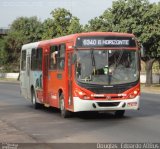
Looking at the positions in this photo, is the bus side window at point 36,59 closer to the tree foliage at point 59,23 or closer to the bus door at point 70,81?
the bus door at point 70,81

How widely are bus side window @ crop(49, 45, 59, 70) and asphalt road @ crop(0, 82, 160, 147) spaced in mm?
1834

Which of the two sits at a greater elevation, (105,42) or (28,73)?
(105,42)

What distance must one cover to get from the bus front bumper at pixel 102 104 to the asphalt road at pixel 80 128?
422 millimetres

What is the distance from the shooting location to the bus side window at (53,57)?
2050 centimetres

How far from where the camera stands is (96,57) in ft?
59.6

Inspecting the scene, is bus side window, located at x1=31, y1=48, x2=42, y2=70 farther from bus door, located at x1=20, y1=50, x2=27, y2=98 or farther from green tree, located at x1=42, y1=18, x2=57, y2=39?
green tree, located at x1=42, y1=18, x2=57, y2=39

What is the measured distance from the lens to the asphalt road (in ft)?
43.7

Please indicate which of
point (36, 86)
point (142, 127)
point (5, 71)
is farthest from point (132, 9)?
point (5, 71)

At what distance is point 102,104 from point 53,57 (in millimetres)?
3634

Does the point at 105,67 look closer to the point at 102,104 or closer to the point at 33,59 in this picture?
the point at 102,104

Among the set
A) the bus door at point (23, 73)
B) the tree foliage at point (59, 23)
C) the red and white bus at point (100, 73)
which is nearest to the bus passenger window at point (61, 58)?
the red and white bus at point (100, 73)

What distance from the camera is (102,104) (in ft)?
58.7

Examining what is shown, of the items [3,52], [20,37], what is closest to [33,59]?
[20,37]

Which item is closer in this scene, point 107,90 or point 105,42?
point 107,90
